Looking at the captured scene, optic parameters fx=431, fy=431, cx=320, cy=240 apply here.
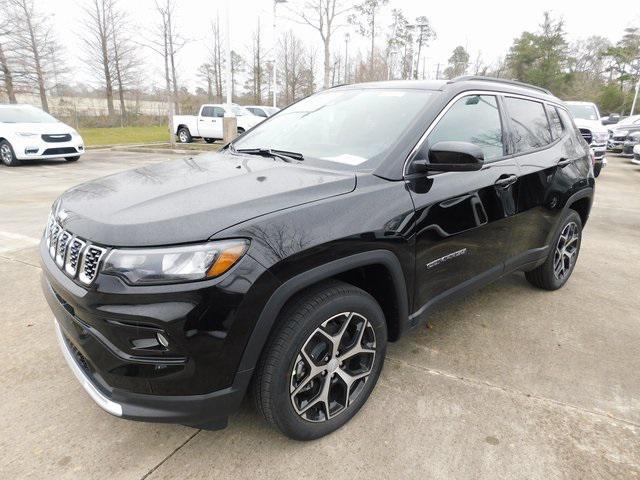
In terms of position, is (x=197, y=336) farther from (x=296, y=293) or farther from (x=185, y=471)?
(x=185, y=471)

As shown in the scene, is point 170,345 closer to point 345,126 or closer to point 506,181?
point 345,126

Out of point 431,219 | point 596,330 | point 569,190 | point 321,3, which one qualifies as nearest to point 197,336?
point 431,219

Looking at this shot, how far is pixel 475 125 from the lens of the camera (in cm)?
280

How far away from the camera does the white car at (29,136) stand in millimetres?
10805

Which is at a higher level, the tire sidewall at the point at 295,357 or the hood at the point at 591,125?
the hood at the point at 591,125

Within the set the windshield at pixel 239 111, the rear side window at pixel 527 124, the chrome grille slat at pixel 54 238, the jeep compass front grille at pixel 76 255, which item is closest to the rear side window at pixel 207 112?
the windshield at pixel 239 111

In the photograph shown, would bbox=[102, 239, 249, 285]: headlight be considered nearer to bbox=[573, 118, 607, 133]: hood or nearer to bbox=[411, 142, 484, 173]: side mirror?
bbox=[411, 142, 484, 173]: side mirror

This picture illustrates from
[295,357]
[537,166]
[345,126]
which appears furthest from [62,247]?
[537,166]

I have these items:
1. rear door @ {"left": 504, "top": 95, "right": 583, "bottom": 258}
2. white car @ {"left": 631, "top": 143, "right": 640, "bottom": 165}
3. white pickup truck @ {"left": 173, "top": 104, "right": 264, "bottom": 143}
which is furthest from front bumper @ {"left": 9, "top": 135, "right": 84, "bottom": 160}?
white car @ {"left": 631, "top": 143, "right": 640, "bottom": 165}

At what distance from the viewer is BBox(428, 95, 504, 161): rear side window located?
2551mm

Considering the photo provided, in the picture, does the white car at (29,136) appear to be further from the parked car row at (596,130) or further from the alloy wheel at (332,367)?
the parked car row at (596,130)

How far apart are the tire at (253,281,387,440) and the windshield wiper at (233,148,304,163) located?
89 centimetres

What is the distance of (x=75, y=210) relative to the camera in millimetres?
1982

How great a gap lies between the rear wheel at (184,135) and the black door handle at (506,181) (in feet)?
62.9
